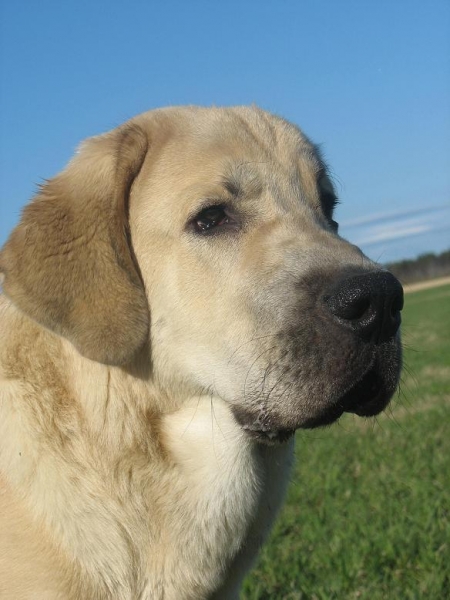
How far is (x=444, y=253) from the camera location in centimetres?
8600

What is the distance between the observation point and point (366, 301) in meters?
2.96

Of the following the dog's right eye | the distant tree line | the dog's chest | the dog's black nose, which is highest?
the dog's right eye

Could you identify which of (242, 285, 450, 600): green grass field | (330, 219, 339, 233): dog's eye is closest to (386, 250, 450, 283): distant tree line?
(242, 285, 450, 600): green grass field

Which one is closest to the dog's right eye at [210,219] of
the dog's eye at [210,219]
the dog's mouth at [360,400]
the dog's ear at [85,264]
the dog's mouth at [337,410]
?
the dog's eye at [210,219]

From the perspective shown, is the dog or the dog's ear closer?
the dog

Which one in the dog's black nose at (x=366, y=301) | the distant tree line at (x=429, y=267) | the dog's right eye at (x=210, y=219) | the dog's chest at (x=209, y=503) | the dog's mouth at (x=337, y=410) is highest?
the dog's right eye at (x=210, y=219)

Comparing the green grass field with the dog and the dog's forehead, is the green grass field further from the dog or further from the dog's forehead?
the dog's forehead

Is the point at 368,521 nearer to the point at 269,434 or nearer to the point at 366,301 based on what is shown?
the point at 269,434

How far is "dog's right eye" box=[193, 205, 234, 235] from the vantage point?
3490mm

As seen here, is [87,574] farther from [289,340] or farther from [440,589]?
[440,589]

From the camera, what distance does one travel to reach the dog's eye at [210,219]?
3.49 meters

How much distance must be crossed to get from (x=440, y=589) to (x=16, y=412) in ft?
9.13

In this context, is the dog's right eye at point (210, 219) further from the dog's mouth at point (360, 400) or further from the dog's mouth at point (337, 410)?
the dog's mouth at point (360, 400)

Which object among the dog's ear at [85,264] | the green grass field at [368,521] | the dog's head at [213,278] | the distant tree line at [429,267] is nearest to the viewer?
the dog's head at [213,278]
